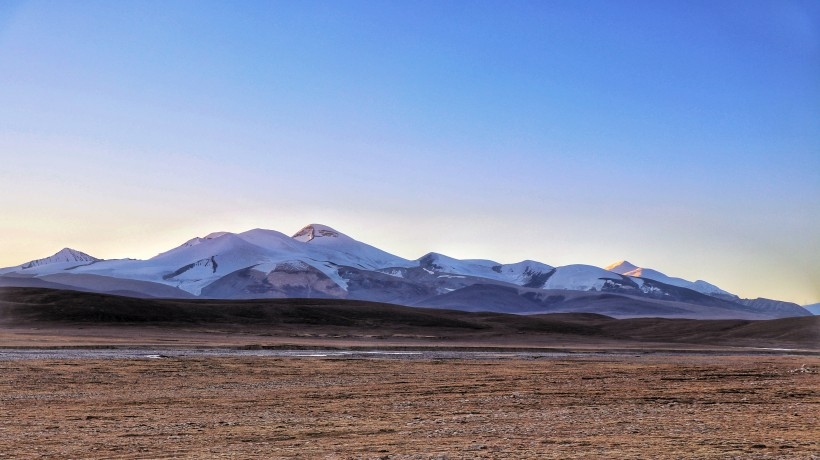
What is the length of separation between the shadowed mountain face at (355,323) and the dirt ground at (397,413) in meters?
44.4

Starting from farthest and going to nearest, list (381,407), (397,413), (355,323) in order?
(355,323), (381,407), (397,413)

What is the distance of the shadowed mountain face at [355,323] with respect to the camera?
81438 millimetres

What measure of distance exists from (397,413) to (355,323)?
243 feet

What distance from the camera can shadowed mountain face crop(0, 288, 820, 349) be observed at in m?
81.4

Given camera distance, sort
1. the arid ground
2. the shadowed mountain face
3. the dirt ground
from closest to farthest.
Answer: the dirt ground
the arid ground
the shadowed mountain face

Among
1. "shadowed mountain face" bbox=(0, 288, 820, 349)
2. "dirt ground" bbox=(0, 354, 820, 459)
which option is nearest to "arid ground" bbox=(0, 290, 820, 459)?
"dirt ground" bbox=(0, 354, 820, 459)

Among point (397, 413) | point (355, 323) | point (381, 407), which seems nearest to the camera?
point (397, 413)

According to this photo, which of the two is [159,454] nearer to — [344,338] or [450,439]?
[450,439]

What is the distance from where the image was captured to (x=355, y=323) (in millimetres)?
93688

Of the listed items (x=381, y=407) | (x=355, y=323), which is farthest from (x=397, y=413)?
(x=355, y=323)

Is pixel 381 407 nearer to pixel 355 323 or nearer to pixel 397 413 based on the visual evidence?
pixel 397 413

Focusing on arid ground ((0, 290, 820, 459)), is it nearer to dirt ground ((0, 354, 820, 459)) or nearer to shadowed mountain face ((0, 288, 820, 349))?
dirt ground ((0, 354, 820, 459))

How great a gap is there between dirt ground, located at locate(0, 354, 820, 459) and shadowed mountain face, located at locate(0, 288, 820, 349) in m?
44.4

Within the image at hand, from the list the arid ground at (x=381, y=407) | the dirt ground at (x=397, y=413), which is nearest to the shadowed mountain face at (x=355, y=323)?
the arid ground at (x=381, y=407)
